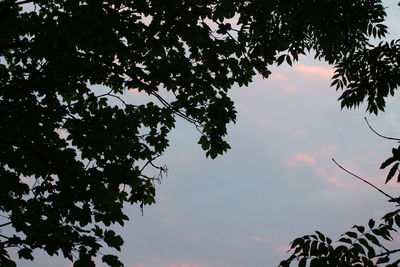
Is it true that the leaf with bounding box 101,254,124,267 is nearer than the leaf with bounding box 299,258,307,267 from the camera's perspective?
No

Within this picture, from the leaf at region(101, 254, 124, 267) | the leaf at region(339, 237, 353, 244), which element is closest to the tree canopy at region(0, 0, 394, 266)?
the leaf at region(101, 254, 124, 267)

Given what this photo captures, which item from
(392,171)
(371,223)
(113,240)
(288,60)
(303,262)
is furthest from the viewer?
(288,60)

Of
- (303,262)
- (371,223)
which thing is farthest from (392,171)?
(303,262)

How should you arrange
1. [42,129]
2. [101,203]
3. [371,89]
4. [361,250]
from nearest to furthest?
1. [361,250]
2. [101,203]
3. [42,129]
4. [371,89]

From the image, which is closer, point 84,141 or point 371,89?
point 84,141

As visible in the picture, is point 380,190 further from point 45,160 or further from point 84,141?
point 45,160

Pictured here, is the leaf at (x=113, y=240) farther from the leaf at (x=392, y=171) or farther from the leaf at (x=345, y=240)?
the leaf at (x=392, y=171)

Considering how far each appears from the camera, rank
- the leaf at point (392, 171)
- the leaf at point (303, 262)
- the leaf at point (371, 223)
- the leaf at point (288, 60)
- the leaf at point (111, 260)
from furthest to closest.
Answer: the leaf at point (288, 60) → the leaf at point (111, 260) → the leaf at point (371, 223) → the leaf at point (303, 262) → the leaf at point (392, 171)

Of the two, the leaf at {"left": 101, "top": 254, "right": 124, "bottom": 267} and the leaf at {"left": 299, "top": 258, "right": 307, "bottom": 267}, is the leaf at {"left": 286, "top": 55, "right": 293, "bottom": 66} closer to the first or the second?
the leaf at {"left": 101, "top": 254, "right": 124, "bottom": 267}

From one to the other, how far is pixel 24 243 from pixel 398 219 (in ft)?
14.6

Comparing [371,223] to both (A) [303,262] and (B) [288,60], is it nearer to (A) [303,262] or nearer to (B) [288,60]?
(A) [303,262]

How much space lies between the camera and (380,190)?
2604mm

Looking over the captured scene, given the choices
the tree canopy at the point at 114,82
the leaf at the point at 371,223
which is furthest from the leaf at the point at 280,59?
the leaf at the point at 371,223

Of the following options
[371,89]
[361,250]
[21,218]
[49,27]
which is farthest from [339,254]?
[371,89]
